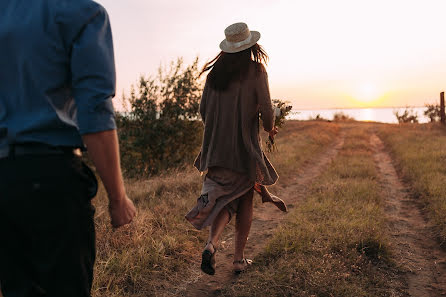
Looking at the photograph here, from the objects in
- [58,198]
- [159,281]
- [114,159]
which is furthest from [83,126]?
[159,281]

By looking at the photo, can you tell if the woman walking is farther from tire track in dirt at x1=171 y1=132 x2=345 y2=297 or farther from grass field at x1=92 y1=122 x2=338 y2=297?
grass field at x1=92 y1=122 x2=338 y2=297

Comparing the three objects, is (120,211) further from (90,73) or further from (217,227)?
(217,227)

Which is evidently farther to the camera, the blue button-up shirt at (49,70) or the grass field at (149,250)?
the grass field at (149,250)

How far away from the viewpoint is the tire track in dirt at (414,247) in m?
3.41

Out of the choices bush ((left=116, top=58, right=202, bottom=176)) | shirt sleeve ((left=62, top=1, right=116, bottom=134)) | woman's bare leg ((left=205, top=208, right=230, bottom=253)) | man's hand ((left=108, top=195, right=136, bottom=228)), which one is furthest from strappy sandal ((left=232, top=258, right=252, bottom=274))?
bush ((left=116, top=58, right=202, bottom=176))

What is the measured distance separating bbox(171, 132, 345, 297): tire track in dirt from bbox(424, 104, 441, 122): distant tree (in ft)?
65.5

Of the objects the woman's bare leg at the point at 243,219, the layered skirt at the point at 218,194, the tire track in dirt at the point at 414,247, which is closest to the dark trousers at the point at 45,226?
the layered skirt at the point at 218,194

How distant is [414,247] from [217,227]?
8.40ft

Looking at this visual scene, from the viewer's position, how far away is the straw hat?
10.6ft

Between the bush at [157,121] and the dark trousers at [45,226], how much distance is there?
908 cm

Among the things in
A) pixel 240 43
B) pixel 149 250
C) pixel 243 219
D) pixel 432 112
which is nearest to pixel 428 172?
pixel 243 219

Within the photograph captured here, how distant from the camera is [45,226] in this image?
51.6 inches

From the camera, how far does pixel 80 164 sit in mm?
1418

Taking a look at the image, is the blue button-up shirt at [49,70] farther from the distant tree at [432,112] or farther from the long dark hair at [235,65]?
the distant tree at [432,112]
